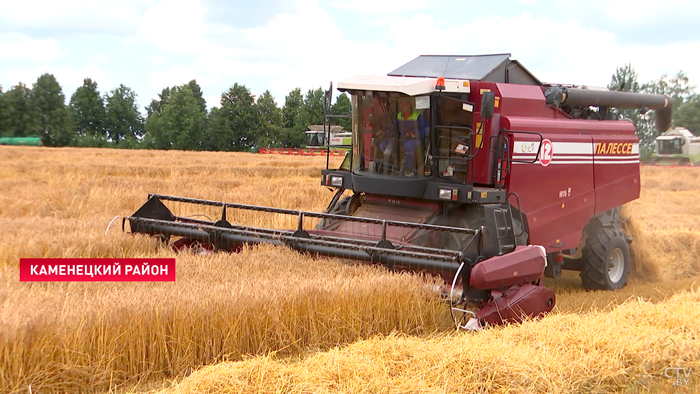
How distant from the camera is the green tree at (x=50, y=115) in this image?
57688 millimetres

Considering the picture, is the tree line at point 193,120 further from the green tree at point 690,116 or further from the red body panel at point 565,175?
the red body panel at point 565,175

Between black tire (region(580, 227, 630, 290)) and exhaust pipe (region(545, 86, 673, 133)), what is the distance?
62.3 inches

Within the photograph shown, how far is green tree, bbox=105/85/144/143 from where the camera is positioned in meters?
83.9

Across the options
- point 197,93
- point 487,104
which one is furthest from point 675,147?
point 197,93

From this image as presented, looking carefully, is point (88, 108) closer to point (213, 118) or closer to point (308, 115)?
point (213, 118)

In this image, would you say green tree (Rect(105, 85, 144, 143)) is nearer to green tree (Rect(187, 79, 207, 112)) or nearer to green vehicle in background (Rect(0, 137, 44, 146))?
green tree (Rect(187, 79, 207, 112))

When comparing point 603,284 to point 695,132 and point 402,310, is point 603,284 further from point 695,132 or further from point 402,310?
point 695,132

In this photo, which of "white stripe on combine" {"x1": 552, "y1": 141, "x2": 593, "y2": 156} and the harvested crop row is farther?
"white stripe on combine" {"x1": 552, "y1": 141, "x2": 593, "y2": 156}

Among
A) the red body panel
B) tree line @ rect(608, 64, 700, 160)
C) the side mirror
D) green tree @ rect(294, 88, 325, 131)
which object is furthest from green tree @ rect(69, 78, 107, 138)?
the side mirror

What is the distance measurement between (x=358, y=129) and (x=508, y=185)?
5.65 ft

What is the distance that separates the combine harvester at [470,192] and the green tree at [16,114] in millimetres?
56196

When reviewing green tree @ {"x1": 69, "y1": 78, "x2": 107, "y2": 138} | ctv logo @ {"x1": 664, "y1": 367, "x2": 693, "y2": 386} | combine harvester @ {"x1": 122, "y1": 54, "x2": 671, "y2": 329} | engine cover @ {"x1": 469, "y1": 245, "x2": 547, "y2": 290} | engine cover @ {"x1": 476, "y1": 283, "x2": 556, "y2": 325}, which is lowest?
ctv logo @ {"x1": 664, "y1": 367, "x2": 693, "y2": 386}

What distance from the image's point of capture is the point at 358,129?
289 inches

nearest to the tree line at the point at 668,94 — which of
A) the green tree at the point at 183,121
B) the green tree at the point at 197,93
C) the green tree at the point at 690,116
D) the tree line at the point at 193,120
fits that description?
the green tree at the point at 690,116
